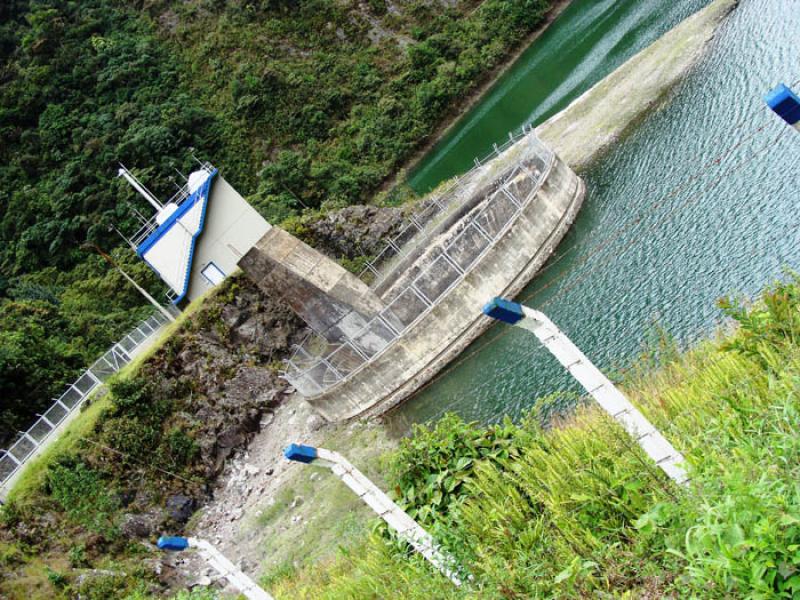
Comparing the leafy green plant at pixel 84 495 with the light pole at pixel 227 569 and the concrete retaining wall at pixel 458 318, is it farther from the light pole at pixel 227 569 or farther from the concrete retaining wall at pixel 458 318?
the light pole at pixel 227 569

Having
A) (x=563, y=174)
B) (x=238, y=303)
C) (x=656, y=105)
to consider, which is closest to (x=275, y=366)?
(x=238, y=303)

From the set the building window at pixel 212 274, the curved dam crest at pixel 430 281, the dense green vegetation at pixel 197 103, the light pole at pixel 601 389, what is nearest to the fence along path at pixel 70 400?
the building window at pixel 212 274

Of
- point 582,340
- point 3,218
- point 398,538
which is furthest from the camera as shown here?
point 3,218

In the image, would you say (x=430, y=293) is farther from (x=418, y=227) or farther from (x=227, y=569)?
(x=227, y=569)

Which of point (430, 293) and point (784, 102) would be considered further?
point (430, 293)

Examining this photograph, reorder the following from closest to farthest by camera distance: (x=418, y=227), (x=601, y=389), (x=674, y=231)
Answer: (x=601, y=389)
(x=674, y=231)
(x=418, y=227)

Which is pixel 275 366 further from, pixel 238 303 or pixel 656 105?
pixel 656 105

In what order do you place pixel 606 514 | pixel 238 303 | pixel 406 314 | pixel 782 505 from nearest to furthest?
pixel 782 505, pixel 606 514, pixel 406 314, pixel 238 303

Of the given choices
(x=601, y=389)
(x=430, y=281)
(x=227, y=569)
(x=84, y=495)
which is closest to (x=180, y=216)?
(x=84, y=495)
